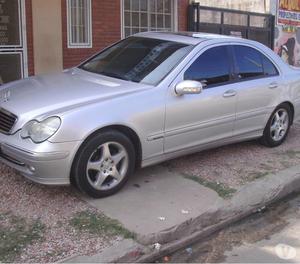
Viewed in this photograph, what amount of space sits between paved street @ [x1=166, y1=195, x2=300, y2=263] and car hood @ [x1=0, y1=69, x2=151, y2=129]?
1.68 m

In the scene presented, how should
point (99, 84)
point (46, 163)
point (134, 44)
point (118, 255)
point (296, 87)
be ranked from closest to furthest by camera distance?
point (118, 255)
point (46, 163)
point (99, 84)
point (134, 44)
point (296, 87)

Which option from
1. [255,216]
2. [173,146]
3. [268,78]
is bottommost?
[255,216]

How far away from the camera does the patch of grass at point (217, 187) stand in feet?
17.7

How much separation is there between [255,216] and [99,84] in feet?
6.84

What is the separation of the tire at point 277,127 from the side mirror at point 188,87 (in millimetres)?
1899

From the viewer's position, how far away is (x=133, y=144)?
5316 mm

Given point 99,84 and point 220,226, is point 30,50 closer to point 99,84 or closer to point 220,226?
point 99,84

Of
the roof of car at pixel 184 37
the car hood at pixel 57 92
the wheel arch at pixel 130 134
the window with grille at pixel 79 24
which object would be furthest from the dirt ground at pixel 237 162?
the window with grille at pixel 79 24

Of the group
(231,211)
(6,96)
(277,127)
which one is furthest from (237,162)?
(6,96)

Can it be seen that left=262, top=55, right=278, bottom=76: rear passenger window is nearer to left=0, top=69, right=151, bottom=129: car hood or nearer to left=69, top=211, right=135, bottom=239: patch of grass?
left=0, top=69, right=151, bottom=129: car hood

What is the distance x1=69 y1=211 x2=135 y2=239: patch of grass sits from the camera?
441cm

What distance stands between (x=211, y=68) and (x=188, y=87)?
31.4 inches

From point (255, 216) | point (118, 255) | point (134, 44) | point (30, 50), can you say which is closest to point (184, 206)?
point (255, 216)

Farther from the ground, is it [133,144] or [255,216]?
Answer: [133,144]
